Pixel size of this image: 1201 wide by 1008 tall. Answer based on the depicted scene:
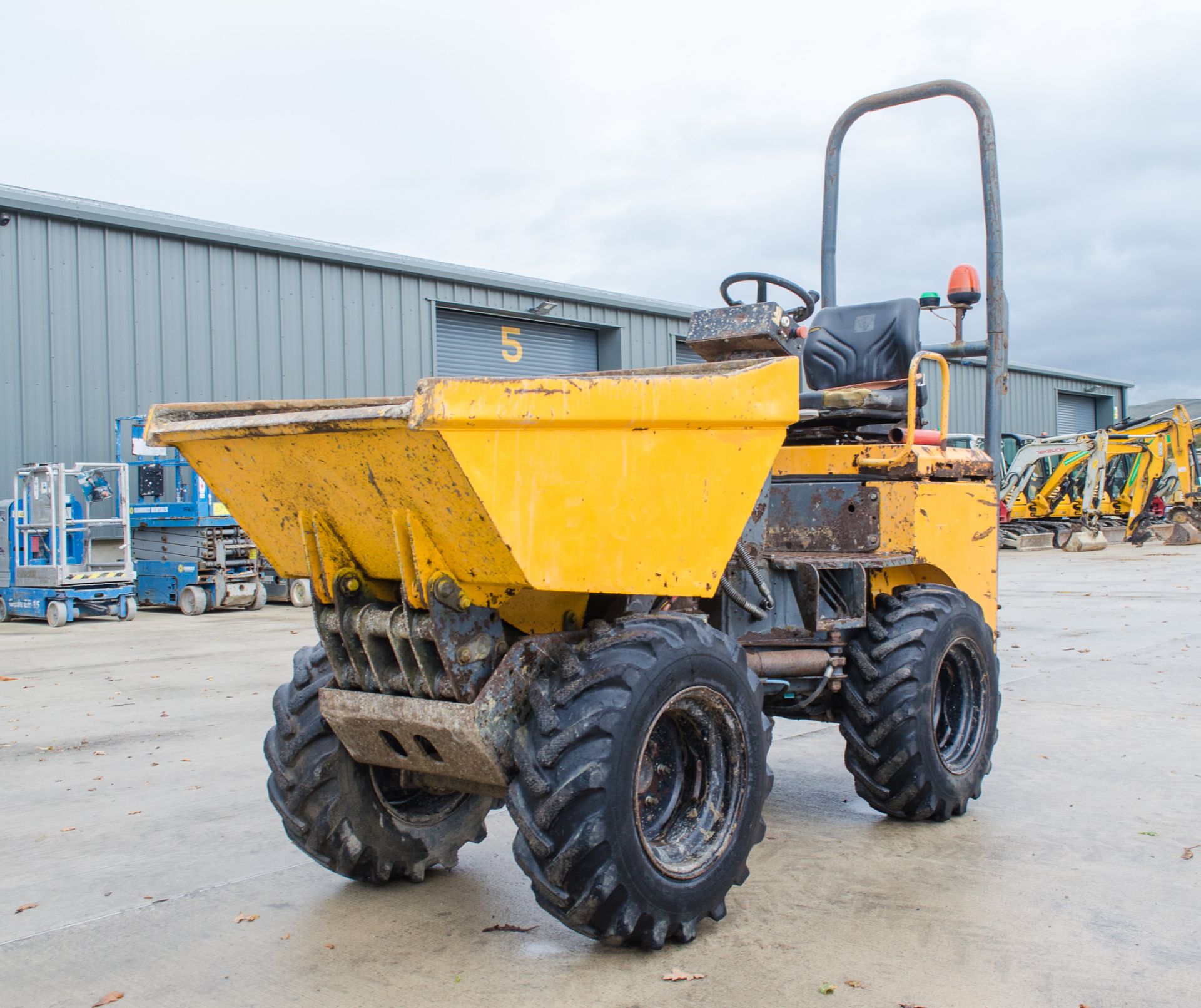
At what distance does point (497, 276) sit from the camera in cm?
2095

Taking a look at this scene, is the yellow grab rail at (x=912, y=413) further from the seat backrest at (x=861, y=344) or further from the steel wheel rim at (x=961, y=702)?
the steel wheel rim at (x=961, y=702)

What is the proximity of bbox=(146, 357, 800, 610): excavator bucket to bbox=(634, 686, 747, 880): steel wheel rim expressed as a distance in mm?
424

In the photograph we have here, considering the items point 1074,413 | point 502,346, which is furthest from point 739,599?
point 1074,413

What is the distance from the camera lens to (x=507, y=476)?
2.95 metres

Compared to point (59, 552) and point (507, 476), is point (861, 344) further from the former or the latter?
point (59, 552)

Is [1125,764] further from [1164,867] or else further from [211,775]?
[211,775]

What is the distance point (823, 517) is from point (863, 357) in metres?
1.10

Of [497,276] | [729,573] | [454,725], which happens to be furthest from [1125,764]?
[497,276]

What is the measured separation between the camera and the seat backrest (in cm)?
567

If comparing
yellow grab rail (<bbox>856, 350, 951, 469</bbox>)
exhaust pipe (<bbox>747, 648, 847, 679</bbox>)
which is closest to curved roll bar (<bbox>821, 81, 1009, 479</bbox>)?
yellow grab rail (<bbox>856, 350, 951, 469</bbox>)

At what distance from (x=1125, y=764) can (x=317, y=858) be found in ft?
12.6

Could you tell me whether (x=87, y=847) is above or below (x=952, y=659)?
below

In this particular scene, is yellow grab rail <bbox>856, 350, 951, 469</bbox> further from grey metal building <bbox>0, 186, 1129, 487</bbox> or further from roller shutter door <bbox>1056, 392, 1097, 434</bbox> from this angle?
roller shutter door <bbox>1056, 392, 1097, 434</bbox>

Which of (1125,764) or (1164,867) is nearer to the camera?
(1164,867)
